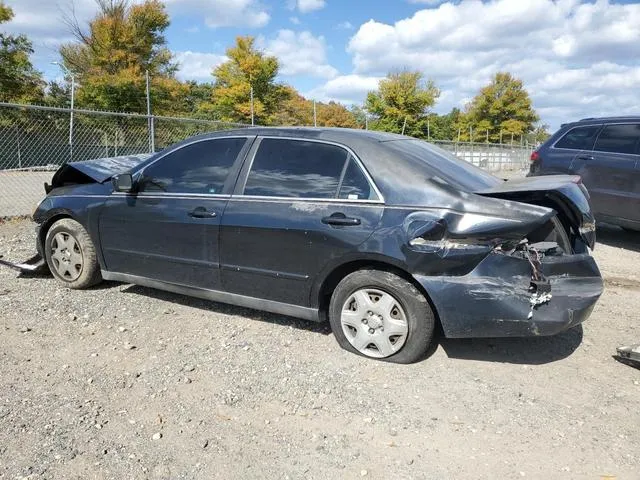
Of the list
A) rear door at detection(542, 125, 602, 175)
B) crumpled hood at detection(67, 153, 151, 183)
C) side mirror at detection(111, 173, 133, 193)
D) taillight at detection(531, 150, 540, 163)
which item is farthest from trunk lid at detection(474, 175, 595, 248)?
taillight at detection(531, 150, 540, 163)

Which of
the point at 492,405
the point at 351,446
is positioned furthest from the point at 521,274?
the point at 351,446

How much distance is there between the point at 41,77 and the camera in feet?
96.6

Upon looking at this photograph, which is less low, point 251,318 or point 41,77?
point 41,77

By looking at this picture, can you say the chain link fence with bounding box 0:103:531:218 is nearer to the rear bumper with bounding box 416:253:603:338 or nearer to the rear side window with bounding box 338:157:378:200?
the rear side window with bounding box 338:157:378:200

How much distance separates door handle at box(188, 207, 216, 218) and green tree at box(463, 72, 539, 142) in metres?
56.6

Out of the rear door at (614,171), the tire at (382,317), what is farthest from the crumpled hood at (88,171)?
the rear door at (614,171)

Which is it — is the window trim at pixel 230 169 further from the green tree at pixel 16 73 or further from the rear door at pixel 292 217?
the green tree at pixel 16 73

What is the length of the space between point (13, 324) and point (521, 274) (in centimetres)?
390

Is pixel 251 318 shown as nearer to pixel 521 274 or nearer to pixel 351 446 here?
pixel 351 446

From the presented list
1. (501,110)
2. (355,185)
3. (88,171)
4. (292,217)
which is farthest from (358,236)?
(501,110)

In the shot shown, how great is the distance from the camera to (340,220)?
139 inches

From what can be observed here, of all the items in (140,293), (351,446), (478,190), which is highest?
(478,190)

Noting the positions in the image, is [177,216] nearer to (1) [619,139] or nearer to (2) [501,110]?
(1) [619,139]

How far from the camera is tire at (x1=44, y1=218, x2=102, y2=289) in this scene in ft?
16.0
